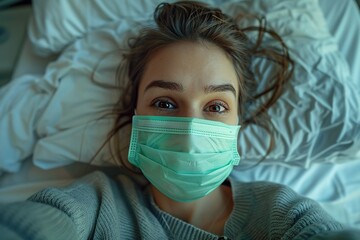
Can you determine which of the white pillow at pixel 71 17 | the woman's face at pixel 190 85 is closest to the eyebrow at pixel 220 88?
the woman's face at pixel 190 85

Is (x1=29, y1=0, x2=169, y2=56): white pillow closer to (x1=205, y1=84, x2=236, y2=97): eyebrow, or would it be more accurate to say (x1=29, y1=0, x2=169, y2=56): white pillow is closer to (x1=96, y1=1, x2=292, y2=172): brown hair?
(x1=96, y1=1, x2=292, y2=172): brown hair

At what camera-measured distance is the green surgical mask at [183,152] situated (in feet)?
2.72

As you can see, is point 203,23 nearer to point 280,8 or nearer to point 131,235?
point 280,8

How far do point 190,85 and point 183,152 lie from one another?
0.61 ft

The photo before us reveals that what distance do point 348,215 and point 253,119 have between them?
1.51ft

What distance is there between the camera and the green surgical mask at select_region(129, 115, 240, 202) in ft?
2.72

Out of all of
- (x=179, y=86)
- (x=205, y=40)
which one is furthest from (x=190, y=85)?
(x=205, y=40)

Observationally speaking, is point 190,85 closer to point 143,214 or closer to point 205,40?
point 205,40

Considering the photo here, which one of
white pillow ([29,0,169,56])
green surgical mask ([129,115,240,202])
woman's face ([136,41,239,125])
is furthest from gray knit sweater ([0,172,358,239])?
white pillow ([29,0,169,56])

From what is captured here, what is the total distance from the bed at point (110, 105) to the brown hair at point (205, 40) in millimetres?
48

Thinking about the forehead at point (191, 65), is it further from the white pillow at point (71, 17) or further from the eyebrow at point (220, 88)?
the white pillow at point (71, 17)

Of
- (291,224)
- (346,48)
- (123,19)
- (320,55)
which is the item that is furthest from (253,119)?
Result: (123,19)

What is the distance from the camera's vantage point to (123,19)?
1380 millimetres

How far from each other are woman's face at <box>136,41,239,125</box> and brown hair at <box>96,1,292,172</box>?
4 centimetres
